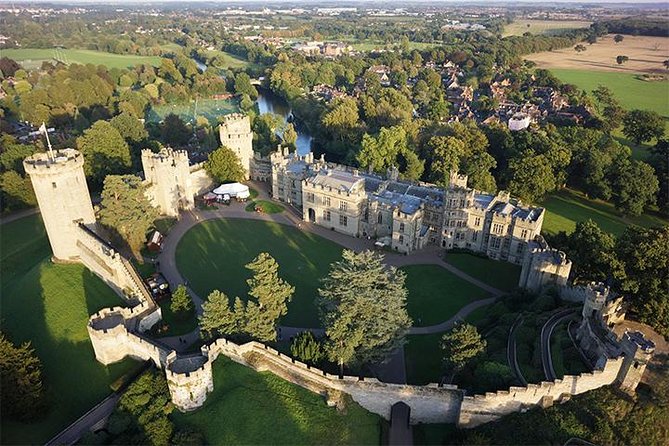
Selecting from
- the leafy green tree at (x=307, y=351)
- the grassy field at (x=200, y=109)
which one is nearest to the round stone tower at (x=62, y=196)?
the leafy green tree at (x=307, y=351)

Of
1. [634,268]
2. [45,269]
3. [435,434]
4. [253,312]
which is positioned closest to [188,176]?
[45,269]

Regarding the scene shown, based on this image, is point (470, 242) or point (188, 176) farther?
point (188, 176)

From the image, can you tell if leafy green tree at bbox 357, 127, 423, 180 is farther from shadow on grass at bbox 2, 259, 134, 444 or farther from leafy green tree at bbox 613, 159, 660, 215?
shadow on grass at bbox 2, 259, 134, 444

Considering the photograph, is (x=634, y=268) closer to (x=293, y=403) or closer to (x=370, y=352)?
(x=370, y=352)

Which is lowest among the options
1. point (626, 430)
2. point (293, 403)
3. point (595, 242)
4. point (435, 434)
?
point (435, 434)

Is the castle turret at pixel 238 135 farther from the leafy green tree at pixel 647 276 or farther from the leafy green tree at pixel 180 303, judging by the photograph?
the leafy green tree at pixel 647 276
